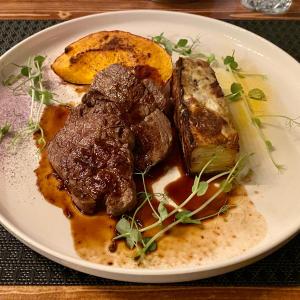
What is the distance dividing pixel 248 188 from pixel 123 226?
2.05 ft

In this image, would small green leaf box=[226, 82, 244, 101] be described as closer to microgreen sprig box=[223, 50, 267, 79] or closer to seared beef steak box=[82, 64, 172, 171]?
microgreen sprig box=[223, 50, 267, 79]

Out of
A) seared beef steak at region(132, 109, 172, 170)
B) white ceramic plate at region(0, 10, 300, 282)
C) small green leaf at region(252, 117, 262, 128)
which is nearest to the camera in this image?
white ceramic plate at region(0, 10, 300, 282)

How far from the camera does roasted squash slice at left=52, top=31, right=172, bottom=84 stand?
261 cm

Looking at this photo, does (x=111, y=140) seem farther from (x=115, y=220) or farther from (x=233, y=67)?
(x=233, y=67)

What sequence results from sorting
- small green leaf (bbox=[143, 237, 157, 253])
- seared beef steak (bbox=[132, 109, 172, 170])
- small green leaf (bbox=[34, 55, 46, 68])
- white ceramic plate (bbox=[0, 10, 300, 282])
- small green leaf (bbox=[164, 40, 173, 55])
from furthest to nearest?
small green leaf (bbox=[164, 40, 173, 55])
small green leaf (bbox=[34, 55, 46, 68])
seared beef steak (bbox=[132, 109, 172, 170])
small green leaf (bbox=[143, 237, 157, 253])
white ceramic plate (bbox=[0, 10, 300, 282])

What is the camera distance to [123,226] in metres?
1.91

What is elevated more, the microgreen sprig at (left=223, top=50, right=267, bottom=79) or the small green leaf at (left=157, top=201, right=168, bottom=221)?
the microgreen sprig at (left=223, top=50, right=267, bottom=79)

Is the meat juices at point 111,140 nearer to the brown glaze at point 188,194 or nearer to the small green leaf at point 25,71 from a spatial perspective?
the brown glaze at point 188,194

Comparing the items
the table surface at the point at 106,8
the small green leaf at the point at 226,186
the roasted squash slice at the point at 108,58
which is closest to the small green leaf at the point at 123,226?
the small green leaf at the point at 226,186

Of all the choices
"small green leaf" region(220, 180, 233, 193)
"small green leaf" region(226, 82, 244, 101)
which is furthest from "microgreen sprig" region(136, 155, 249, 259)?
"small green leaf" region(226, 82, 244, 101)

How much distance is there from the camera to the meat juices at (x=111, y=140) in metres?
1.93

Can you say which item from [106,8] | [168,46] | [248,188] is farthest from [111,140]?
[106,8]

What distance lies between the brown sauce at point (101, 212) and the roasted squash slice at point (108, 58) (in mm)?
419

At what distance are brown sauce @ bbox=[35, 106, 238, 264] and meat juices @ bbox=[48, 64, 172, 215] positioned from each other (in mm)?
56
